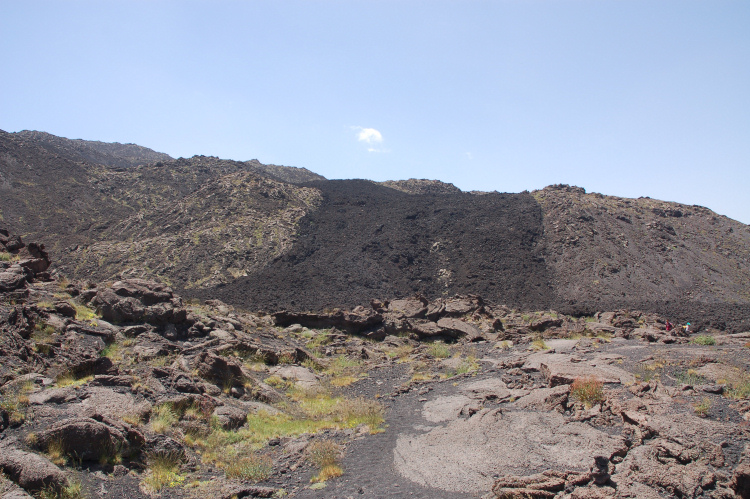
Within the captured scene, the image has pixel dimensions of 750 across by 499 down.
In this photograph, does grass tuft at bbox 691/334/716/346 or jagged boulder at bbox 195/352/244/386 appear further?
grass tuft at bbox 691/334/716/346

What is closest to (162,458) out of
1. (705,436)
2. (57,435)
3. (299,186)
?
(57,435)

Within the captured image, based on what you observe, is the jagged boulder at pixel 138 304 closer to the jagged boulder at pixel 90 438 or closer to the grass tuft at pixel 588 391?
the jagged boulder at pixel 90 438

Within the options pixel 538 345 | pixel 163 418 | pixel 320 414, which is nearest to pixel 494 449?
pixel 320 414

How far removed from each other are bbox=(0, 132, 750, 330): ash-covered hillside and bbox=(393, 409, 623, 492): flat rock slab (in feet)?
66.5

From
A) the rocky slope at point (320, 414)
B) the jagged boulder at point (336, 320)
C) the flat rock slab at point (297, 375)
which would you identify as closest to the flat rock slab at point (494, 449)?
the rocky slope at point (320, 414)

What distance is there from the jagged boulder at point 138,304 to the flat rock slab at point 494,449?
9163mm

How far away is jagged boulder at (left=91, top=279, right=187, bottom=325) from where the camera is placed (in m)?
13.3

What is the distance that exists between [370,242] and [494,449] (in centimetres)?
3335

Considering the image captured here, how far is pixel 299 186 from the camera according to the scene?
179 ft

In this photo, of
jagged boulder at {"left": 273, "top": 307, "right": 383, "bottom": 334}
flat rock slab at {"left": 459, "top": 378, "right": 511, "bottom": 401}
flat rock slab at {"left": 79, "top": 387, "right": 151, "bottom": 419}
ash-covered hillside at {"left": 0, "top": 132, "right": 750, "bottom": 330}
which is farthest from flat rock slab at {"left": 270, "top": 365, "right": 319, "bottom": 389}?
ash-covered hillside at {"left": 0, "top": 132, "right": 750, "bottom": 330}

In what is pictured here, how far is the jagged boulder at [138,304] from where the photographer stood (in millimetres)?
13273

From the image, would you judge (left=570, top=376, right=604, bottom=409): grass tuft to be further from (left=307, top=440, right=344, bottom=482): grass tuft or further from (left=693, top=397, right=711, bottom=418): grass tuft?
(left=307, top=440, right=344, bottom=482): grass tuft

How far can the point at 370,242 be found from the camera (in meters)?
40.3

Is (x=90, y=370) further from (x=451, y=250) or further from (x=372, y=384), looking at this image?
(x=451, y=250)
